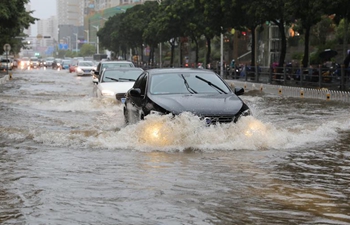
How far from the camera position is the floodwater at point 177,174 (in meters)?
6.98

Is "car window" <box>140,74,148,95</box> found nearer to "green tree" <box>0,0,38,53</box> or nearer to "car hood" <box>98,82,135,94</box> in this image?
"car hood" <box>98,82,135,94</box>

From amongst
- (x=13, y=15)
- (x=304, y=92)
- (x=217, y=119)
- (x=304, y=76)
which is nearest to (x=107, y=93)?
(x=217, y=119)

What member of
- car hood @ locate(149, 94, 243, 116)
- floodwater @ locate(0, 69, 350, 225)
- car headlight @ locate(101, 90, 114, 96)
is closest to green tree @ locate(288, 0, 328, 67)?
car headlight @ locate(101, 90, 114, 96)

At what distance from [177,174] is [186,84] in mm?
4025

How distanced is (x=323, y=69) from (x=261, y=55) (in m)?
39.4

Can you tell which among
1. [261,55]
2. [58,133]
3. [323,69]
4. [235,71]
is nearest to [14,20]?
[235,71]

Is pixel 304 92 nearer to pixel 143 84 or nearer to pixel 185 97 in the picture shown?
pixel 143 84

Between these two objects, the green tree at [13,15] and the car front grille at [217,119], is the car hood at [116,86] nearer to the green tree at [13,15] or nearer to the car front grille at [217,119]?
the car front grille at [217,119]

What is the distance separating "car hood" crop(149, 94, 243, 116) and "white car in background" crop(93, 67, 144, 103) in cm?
834

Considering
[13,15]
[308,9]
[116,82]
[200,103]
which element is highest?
[13,15]

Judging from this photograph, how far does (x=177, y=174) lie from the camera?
9.32 meters

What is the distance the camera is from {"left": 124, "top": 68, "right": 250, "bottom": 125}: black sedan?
11570 mm

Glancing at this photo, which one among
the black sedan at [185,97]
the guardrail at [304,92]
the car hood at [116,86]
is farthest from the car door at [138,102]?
the guardrail at [304,92]

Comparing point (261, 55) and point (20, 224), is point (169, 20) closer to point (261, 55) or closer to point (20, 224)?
point (261, 55)
